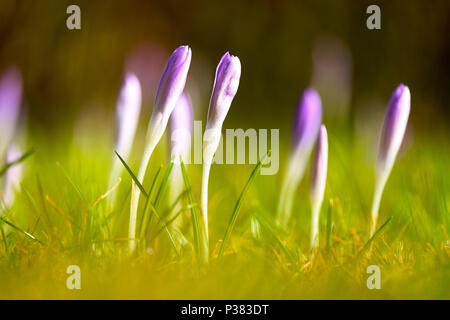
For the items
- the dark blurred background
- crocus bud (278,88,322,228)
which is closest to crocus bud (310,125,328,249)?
crocus bud (278,88,322,228)

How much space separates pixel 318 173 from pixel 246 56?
1.72 feet

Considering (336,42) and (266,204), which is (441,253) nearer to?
(266,204)

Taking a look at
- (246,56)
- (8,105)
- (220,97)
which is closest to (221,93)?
(220,97)

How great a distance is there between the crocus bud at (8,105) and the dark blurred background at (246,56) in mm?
35

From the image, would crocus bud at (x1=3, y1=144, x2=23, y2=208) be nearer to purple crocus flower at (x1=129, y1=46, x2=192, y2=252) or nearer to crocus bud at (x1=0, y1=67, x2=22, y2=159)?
crocus bud at (x1=0, y1=67, x2=22, y2=159)

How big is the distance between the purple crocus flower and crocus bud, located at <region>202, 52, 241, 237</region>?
0.8 inches

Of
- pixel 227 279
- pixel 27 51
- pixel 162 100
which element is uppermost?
pixel 27 51

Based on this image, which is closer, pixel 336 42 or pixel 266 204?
pixel 266 204

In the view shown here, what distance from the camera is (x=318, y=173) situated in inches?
15.2

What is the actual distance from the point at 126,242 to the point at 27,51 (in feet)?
1.31

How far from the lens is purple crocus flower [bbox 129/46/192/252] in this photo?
33 centimetres

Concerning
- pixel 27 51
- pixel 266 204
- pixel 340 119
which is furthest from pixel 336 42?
pixel 27 51

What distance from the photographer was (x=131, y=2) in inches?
31.6

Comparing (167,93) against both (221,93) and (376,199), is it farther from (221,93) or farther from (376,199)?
(376,199)
